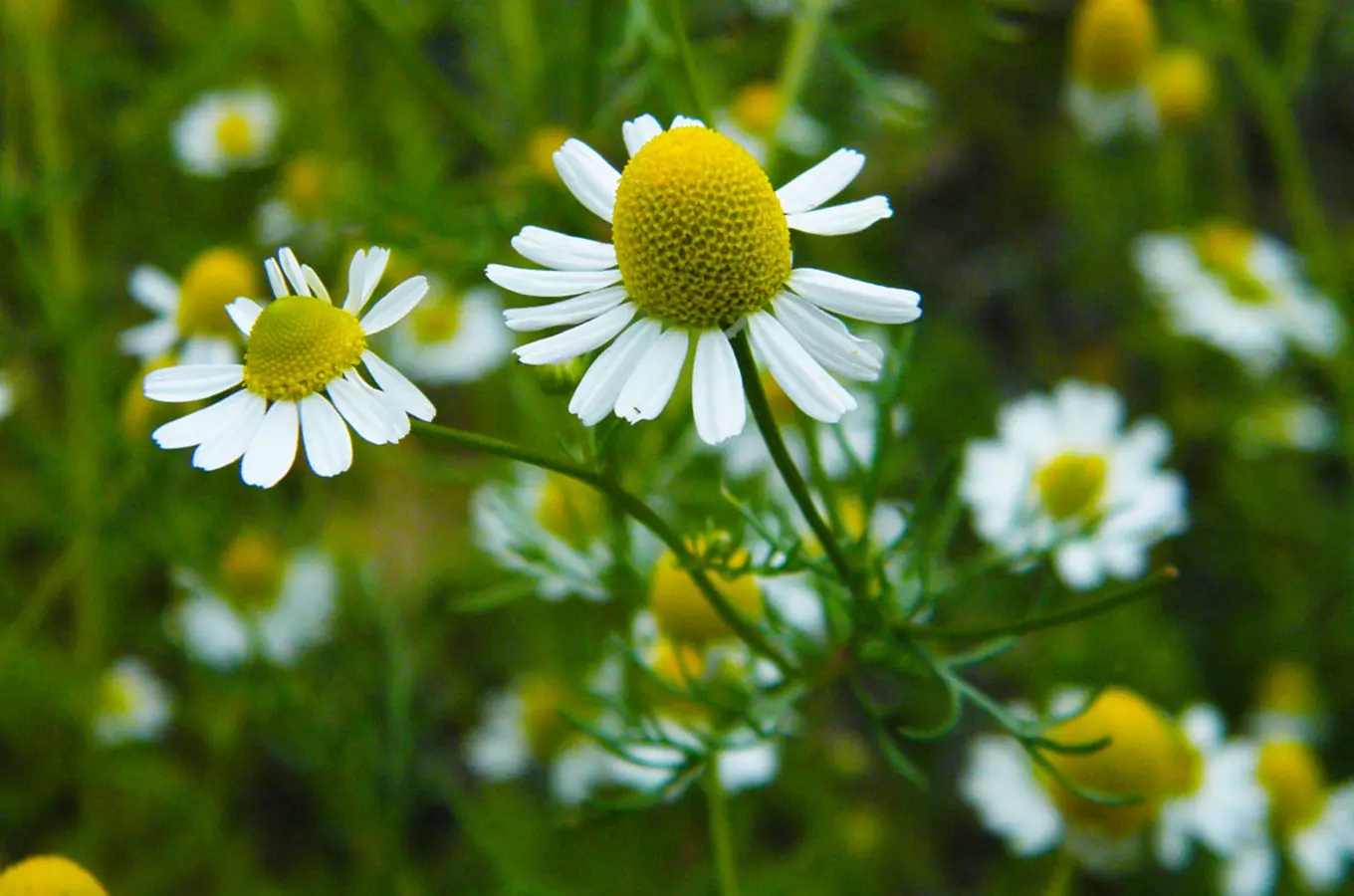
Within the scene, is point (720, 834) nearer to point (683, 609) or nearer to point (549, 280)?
point (683, 609)

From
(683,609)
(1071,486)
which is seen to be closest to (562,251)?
(683,609)

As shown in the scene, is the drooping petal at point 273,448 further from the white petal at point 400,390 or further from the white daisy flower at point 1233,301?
the white daisy flower at point 1233,301

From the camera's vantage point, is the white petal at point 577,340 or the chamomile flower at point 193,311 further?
the chamomile flower at point 193,311

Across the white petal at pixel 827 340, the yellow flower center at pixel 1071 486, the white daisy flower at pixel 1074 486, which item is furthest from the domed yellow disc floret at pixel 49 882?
the yellow flower center at pixel 1071 486

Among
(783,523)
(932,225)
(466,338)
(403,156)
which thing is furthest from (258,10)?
(783,523)

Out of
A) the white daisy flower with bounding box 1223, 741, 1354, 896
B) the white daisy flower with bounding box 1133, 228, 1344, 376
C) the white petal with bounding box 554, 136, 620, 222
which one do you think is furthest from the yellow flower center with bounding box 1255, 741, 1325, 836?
the white petal with bounding box 554, 136, 620, 222

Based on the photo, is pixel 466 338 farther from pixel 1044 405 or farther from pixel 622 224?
pixel 622 224
